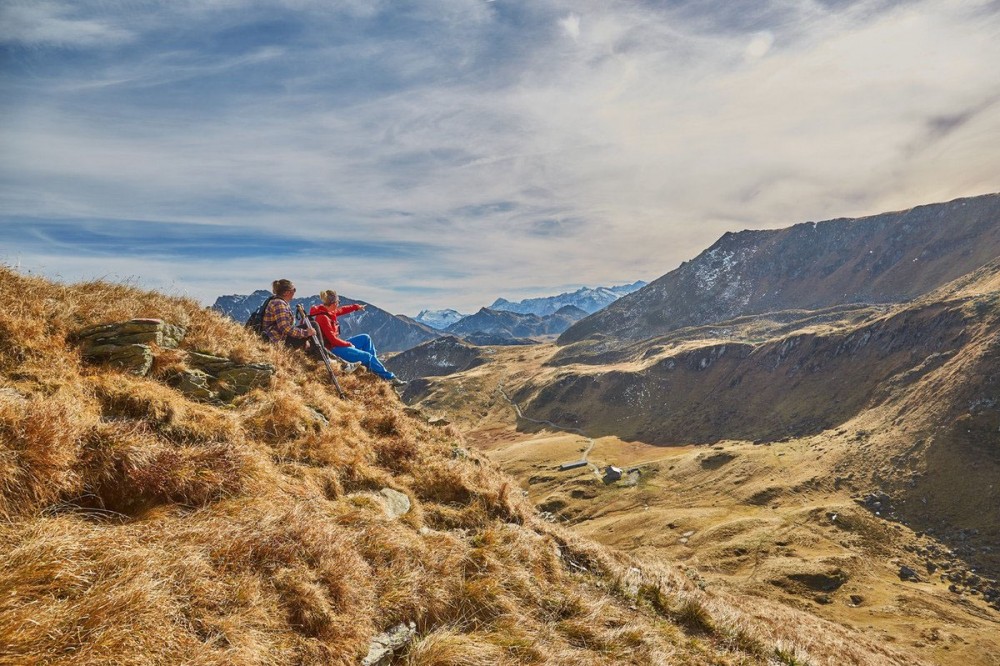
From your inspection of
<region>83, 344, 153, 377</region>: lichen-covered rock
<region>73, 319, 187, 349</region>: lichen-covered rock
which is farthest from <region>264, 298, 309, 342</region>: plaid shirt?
<region>83, 344, 153, 377</region>: lichen-covered rock

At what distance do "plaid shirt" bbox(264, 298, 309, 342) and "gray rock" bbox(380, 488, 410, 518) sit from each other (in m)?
8.70

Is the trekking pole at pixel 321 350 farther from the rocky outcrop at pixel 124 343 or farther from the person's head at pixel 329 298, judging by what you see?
the rocky outcrop at pixel 124 343

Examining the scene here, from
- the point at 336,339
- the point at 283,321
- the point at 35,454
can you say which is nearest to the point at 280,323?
the point at 283,321

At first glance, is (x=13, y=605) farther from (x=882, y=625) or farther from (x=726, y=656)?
(x=882, y=625)

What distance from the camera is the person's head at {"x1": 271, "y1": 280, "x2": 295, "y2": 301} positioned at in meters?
16.9

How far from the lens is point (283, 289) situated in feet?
55.9

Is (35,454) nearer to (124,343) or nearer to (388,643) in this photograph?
(388,643)

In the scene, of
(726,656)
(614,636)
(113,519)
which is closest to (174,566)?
(113,519)

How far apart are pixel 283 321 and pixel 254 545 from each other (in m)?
12.5

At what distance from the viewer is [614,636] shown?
7477 mm

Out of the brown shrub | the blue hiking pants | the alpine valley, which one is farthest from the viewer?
the alpine valley

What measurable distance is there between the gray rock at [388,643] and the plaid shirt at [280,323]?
1271 cm

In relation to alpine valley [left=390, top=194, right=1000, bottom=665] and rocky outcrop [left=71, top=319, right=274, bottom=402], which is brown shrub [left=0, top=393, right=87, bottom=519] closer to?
rocky outcrop [left=71, top=319, right=274, bottom=402]

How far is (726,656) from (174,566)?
9.47 meters
